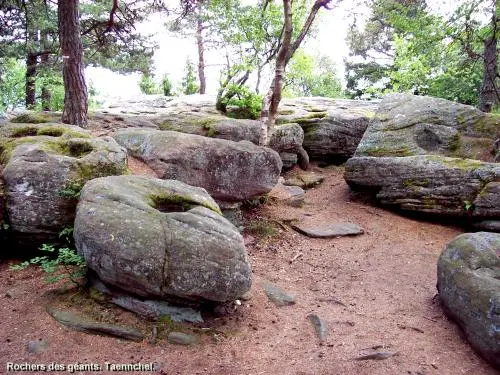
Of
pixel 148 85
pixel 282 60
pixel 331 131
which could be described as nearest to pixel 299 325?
pixel 282 60

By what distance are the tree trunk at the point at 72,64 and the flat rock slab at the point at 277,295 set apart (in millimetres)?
5508

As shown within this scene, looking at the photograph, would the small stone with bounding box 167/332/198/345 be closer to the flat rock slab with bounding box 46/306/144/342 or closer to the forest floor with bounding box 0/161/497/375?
the forest floor with bounding box 0/161/497/375

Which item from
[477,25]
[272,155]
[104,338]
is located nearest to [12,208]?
[104,338]

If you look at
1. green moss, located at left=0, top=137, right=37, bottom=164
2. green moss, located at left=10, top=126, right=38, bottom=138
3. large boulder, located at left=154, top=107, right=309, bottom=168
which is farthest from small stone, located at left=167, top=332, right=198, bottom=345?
large boulder, located at left=154, top=107, right=309, bottom=168

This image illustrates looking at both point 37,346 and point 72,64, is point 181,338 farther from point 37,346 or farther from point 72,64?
point 72,64

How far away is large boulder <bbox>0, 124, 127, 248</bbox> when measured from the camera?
4953mm

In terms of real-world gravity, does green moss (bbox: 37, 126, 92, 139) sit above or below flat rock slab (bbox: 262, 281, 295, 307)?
above

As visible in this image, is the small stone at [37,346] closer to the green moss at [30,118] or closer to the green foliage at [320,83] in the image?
the green moss at [30,118]

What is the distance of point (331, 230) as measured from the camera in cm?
747

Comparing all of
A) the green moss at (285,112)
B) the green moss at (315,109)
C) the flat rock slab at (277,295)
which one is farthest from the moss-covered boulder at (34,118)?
the green moss at (315,109)

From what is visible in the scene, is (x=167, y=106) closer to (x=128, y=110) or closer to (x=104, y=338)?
(x=128, y=110)

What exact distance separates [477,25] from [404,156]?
3365 millimetres

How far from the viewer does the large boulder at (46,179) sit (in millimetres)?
4953

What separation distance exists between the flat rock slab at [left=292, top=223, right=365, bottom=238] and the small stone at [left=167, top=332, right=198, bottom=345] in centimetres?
382
